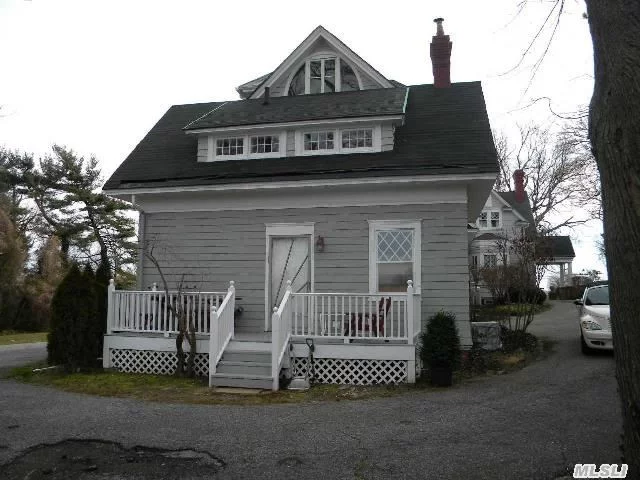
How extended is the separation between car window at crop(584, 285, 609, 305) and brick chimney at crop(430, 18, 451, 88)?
6.44 metres

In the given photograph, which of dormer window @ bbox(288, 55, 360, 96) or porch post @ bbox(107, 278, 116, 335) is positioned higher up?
dormer window @ bbox(288, 55, 360, 96)

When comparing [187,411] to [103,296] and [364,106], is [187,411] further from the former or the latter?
[364,106]

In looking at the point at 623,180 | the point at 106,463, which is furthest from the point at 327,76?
the point at 623,180

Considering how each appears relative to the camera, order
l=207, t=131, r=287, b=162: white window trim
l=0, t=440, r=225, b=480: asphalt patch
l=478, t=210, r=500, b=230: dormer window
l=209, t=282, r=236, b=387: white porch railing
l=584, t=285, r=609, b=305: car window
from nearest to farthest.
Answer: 1. l=0, t=440, r=225, b=480: asphalt patch
2. l=209, t=282, r=236, b=387: white porch railing
3. l=584, t=285, r=609, b=305: car window
4. l=207, t=131, r=287, b=162: white window trim
5. l=478, t=210, r=500, b=230: dormer window

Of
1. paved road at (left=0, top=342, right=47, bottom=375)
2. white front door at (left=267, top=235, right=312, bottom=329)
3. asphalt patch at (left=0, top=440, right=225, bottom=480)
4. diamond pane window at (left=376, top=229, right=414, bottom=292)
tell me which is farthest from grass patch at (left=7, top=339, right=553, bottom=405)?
white front door at (left=267, top=235, right=312, bottom=329)

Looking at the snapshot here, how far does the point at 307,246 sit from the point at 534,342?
5810 millimetres

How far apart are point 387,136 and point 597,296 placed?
5726mm

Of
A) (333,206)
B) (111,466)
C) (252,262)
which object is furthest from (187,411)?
(333,206)

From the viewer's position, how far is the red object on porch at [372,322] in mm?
9102

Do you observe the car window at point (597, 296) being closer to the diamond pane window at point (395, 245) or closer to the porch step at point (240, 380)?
the diamond pane window at point (395, 245)

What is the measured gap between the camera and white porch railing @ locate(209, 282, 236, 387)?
8.93 m

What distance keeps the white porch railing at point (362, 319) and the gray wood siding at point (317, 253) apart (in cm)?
93

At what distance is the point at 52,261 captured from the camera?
29.2 meters

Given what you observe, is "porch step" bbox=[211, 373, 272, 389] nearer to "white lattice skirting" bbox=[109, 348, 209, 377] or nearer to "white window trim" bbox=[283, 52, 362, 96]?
"white lattice skirting" bbox=[109, 348, 209, 377]
